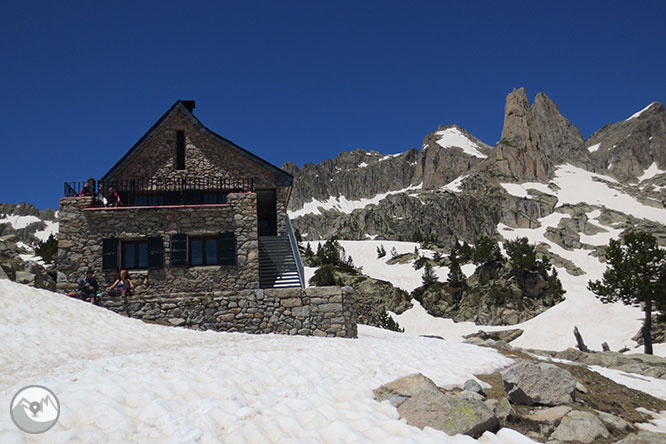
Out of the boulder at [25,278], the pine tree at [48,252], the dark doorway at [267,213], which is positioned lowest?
the boulder at [25,278]

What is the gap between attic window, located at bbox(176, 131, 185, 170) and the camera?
24.0 meters

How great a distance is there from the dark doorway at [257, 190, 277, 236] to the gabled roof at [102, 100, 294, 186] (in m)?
1.01

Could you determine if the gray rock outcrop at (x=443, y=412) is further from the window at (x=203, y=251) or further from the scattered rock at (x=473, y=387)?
the window at (x=203, y=251)

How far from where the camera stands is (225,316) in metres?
16.4

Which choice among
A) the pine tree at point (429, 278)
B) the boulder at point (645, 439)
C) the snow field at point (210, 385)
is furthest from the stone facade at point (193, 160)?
the pine tree at point (429, 278)

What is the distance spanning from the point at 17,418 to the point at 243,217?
13946mm

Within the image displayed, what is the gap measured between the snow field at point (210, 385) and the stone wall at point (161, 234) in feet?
19.5

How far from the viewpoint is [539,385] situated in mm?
8641

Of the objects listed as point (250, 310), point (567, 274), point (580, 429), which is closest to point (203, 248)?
point (250, 310)

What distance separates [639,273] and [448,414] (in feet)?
101

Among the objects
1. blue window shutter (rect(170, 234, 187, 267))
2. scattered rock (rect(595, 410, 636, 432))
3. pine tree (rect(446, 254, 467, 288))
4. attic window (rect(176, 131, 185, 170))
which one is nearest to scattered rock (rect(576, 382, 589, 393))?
scattered rock (rect(595, 410, 636, 432))

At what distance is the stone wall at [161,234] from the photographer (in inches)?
735

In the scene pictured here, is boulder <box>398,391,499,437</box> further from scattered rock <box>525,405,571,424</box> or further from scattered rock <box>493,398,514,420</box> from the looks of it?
scattered rock <box>525,405,571,424</box>

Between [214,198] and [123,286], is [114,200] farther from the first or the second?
[123,286]
